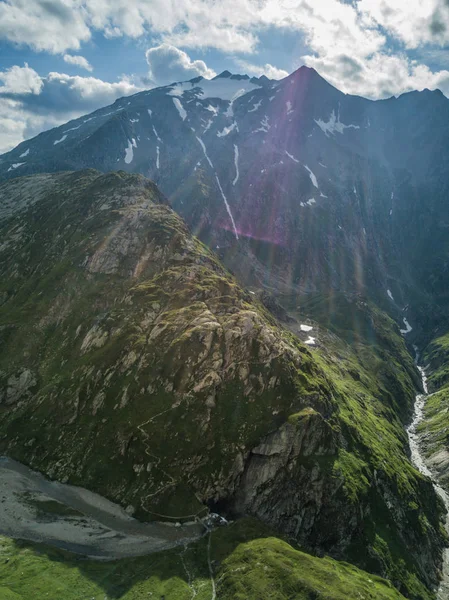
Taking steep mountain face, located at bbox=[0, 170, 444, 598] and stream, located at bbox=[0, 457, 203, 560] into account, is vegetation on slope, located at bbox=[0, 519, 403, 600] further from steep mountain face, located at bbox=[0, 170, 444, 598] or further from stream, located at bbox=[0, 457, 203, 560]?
steep mountain face, located at bbox=[0, 170, 444, 598]

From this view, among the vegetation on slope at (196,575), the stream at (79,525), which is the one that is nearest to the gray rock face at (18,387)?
the stream at (79,525)

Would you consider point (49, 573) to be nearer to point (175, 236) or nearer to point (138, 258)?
point (138, 258)

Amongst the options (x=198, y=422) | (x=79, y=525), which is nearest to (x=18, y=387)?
(x=79, y=525)

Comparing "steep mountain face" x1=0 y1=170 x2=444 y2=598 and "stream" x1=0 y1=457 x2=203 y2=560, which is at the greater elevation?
"steep mountain face" x1=0 y1=170 x2=444 y2=598

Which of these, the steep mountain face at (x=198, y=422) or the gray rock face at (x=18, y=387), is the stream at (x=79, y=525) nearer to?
the steep mountain face at (x=198, y=422)

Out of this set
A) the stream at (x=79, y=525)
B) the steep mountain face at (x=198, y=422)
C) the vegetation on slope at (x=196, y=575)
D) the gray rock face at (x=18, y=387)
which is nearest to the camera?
the vegetation on slope at (x=196, y=575)

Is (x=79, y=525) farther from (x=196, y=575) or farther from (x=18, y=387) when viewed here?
(x=18, y=387)

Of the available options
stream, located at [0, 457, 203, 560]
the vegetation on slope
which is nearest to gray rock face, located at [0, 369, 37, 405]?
stream, located at [0, 457, 203, 560]

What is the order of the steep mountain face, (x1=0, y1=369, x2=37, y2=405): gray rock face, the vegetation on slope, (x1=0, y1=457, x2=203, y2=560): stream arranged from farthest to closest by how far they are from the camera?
1. (x1=0, y1=369, x2=37, y2=405): gray rock face
2. the steep mountain face
3. (x1=0, y1=457, x2=203, y2=560): stream
4. the vegetation on slope
